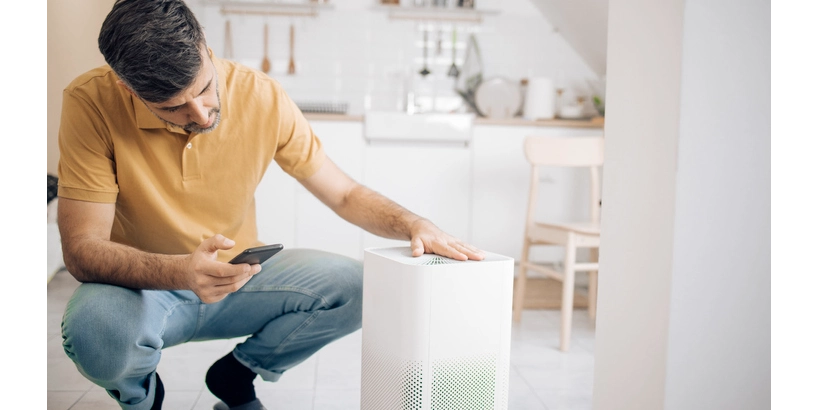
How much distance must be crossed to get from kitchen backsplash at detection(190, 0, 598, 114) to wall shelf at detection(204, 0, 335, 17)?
3 cm

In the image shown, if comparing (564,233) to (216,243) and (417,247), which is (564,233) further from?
(216,243)

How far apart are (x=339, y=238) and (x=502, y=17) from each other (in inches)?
74.0

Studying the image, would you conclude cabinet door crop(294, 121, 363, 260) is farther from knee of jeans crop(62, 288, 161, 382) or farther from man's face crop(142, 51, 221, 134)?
knee of jeans crop(62, 288, 161, 382)

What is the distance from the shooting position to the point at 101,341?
44.1 inches

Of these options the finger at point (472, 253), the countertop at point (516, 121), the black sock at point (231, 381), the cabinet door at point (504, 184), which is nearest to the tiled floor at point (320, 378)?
the black sock at point (231, 381)

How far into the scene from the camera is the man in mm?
1103

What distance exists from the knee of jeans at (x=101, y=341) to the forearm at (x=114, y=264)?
0.20 ft

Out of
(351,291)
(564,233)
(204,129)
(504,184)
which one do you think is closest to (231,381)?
(351,291)

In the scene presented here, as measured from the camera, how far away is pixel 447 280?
38.7 inches

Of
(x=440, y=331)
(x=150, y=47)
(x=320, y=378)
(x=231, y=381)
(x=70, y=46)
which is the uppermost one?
(x=70, y=46)

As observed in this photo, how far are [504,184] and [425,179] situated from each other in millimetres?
456

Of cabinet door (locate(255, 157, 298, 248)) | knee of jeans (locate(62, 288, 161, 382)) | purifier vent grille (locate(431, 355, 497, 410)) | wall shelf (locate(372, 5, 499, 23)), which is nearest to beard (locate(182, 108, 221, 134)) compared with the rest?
knee of jeans (locate(62, 288, 161, 382))

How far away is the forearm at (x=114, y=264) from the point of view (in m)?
1.14

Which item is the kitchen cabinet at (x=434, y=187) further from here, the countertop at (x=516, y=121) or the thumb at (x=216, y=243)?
the thumb at (x=216, y=243)
